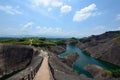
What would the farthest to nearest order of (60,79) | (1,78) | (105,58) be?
(105,58) < (1,78) < (60,79)

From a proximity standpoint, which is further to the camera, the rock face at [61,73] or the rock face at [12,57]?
the rock face at [12,57]

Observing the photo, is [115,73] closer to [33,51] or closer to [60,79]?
[60,79]

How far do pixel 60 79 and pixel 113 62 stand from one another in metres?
72.5

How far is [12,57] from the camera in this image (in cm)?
7031

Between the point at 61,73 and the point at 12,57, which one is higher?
the point at 61,73

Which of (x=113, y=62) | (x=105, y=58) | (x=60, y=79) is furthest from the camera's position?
(x=105, y=58)

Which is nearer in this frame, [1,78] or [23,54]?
[1,78]

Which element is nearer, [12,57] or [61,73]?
[61,73]

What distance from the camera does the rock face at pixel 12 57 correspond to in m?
65.8

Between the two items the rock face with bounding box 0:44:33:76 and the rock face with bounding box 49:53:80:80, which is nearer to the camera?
the rock face with bounding box 49:53:80:80

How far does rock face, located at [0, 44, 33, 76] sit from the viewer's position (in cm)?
6581

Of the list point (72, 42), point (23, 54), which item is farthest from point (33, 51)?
point (72, 42)

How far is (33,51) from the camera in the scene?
251 feet

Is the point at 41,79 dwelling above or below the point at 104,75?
above
